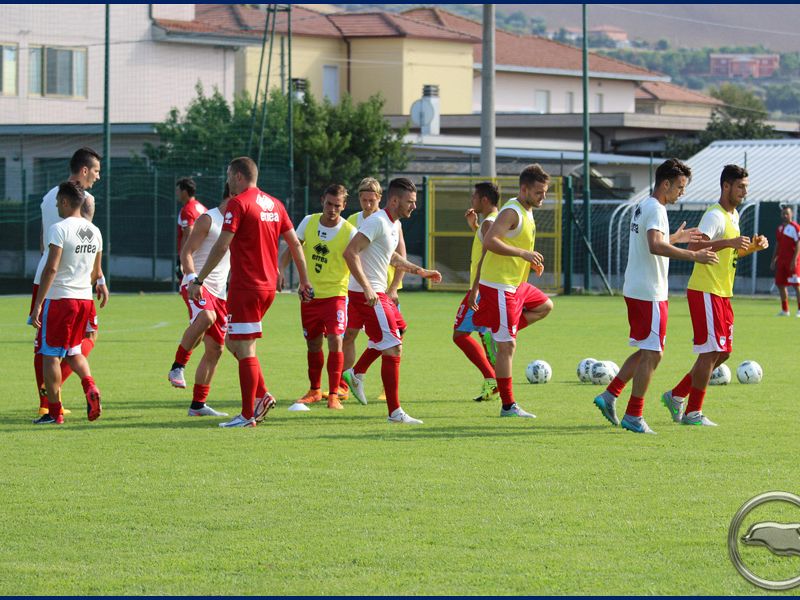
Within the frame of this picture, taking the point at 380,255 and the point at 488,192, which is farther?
the point at 488,192

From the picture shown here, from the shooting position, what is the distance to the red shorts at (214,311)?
11.8 meters

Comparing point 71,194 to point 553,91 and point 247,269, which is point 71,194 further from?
point 553,91

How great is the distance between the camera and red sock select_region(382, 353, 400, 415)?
1077 cm

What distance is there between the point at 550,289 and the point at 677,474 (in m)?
22.9

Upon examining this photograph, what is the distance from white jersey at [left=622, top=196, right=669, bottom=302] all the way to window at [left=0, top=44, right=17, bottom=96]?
34759mm

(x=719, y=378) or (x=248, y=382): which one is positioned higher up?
(x=248, y=382)

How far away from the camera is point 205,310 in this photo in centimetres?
1173

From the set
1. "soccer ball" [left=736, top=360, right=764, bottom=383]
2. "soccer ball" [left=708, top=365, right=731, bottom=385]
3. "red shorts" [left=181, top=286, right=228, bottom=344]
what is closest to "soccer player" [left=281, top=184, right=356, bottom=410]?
"red shorts" [left=181, top=286, right=228, bottom=344]

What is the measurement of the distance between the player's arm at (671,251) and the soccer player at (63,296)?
4.44 meters

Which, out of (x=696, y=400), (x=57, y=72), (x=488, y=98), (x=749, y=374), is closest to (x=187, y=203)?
(x=749, y=374)

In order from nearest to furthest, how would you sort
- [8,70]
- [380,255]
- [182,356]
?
[380,255] → [182,356] → [8,70]

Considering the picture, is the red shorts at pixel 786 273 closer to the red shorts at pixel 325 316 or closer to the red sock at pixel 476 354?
the red sock at pixel 476 354

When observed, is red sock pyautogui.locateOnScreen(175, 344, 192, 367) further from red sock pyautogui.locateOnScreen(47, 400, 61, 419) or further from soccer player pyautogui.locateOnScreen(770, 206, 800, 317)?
soccer player pyautogui.locateOnScreen(770, 206, 800, 317)

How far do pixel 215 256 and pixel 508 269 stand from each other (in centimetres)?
257
